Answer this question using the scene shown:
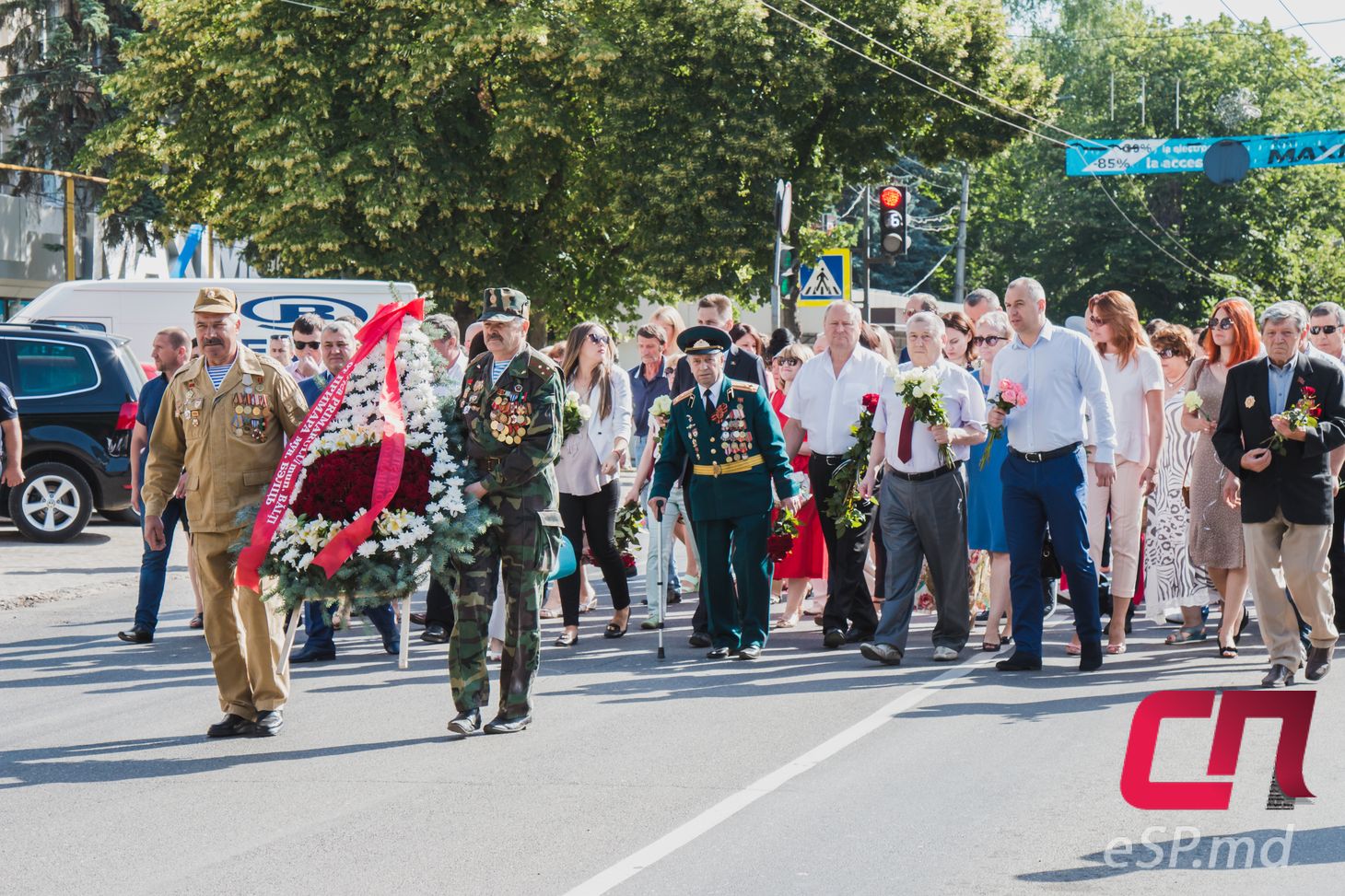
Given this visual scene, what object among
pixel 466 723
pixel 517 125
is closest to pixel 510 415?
pixel 466 723

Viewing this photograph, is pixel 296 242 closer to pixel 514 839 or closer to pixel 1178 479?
pixel 1178 479

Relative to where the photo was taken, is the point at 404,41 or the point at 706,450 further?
the point at 404,41

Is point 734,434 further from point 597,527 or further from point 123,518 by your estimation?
point 123,518

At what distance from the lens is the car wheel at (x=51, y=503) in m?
17.3

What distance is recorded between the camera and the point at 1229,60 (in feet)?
188

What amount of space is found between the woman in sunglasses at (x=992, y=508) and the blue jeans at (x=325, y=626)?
12.0 ft

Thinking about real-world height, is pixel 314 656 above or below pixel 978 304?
below

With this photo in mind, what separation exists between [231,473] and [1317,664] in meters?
5.73

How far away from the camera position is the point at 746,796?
654 cm

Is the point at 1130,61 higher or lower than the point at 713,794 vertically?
higher

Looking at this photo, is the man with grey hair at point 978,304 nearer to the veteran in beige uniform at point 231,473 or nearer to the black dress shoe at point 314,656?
the black dress shoe at point 314,656

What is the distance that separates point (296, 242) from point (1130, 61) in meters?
37.4

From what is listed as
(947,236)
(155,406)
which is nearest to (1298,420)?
(155,406)

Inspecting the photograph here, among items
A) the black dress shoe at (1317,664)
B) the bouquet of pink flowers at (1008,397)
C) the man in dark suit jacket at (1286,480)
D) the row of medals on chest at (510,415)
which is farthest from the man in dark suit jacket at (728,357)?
the black dress shoe at (1317,664)
